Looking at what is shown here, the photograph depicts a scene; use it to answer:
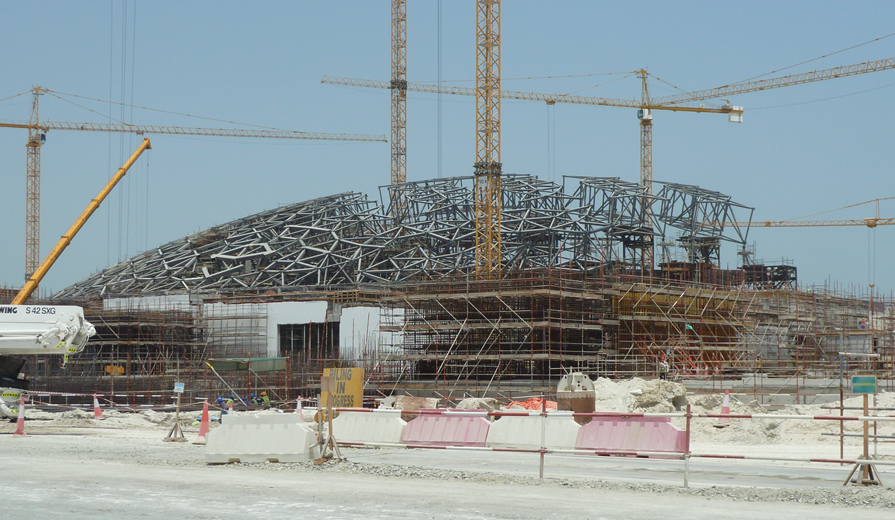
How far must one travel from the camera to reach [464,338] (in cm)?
4366

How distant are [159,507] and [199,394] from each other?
1153 inches

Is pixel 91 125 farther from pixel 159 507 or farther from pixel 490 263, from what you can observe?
pixel 159 507

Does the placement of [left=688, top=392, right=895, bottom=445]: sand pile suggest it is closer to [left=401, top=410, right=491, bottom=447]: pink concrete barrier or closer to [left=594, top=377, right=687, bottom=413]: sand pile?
[left=594, top=377, right=687, bottom=413]: sand pile

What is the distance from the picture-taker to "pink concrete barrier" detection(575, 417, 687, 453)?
15922 mm

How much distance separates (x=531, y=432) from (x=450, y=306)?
2598 cm

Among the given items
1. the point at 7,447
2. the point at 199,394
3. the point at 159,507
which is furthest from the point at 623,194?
the point at 159,507

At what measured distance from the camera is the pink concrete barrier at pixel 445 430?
18.5 meters

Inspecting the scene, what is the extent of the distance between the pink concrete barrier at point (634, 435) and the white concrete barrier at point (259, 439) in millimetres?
4798

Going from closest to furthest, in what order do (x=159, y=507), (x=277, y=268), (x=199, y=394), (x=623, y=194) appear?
(x=159, y=507) → (x=199, y=394) → (x=623, y=194) → (x=277, y=268)

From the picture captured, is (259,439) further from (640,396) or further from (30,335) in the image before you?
(640,396)

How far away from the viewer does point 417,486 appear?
14.5 metres

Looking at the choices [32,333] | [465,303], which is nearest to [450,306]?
[465,303]

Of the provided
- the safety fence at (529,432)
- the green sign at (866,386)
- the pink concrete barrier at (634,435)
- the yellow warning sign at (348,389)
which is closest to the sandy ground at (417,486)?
the safety fence at (529,432)

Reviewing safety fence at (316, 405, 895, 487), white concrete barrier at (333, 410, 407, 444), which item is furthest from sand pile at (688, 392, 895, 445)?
white concrete barrier at (333, 410, 407, 444)
